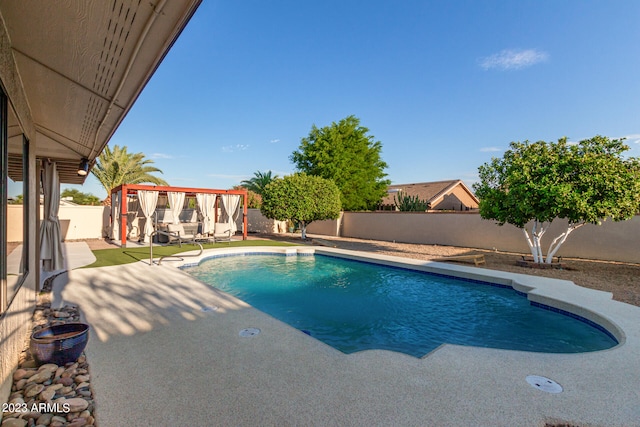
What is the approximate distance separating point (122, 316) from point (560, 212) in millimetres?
9466

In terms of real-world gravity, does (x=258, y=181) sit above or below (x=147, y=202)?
above

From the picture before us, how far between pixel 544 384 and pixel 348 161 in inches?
787

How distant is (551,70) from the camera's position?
11.0 m

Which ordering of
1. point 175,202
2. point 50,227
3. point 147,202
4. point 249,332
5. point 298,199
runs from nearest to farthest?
point 249,332 < point 50,227 < point 147,202 < point 175,202 < point 298,199

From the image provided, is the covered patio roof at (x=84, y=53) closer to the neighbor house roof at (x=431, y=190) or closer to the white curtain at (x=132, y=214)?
the white curtain at (x=132, y=214)

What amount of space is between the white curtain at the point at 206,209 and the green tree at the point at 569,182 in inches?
458

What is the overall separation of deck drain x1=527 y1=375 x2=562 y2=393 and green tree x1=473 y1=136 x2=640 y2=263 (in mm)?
6300

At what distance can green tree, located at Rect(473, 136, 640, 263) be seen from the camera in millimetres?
7410

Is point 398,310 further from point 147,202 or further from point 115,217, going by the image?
point 115,217

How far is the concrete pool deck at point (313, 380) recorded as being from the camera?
2152mm

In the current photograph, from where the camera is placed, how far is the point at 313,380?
8.51ft

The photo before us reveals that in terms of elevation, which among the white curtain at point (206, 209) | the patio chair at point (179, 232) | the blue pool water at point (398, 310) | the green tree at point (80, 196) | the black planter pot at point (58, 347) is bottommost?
the blue pool water at point (398, 310)

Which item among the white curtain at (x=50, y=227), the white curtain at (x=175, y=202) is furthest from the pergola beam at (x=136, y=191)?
the white curtain at (x=50, y=227)

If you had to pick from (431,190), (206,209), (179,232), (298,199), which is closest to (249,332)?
(179,232)
